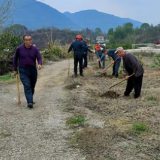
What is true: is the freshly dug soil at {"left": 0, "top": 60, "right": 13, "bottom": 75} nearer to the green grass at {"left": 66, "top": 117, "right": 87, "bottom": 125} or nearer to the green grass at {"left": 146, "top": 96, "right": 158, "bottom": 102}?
the green grass at {"left": 146, "top": 96, "right": 158, "bottom": 102}

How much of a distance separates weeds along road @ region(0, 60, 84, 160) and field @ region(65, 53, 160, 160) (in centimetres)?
23

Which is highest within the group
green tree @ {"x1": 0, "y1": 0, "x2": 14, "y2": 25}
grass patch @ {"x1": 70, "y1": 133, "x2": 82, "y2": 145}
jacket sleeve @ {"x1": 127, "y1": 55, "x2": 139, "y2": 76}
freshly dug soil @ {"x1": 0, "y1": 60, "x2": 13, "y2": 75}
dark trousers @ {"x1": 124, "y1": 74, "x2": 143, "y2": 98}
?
green tree @ {"x1": 0, "y1": 0, "x2": 14, "y2": 25}

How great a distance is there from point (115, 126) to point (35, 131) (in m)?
1.42

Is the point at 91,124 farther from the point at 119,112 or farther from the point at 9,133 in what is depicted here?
the point at 9,133

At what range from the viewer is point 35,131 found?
4.52 m

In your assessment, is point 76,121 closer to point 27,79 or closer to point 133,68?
point 27,79

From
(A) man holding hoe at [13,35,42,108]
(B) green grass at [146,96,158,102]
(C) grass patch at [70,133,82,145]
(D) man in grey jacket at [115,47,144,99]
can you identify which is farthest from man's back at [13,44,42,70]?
(B) green grass at [146,96,158,102]

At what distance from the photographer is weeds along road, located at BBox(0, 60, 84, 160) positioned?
363 cm

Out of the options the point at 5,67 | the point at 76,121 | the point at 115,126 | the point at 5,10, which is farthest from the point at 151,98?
the point at 5,67

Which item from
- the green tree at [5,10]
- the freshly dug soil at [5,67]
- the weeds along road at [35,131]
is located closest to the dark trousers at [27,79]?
the weeds along road at [35,131]

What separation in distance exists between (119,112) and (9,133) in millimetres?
2347

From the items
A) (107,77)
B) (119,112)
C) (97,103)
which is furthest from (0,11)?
(119,112)

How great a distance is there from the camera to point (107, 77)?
10.8m

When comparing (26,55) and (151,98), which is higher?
(26,55)
